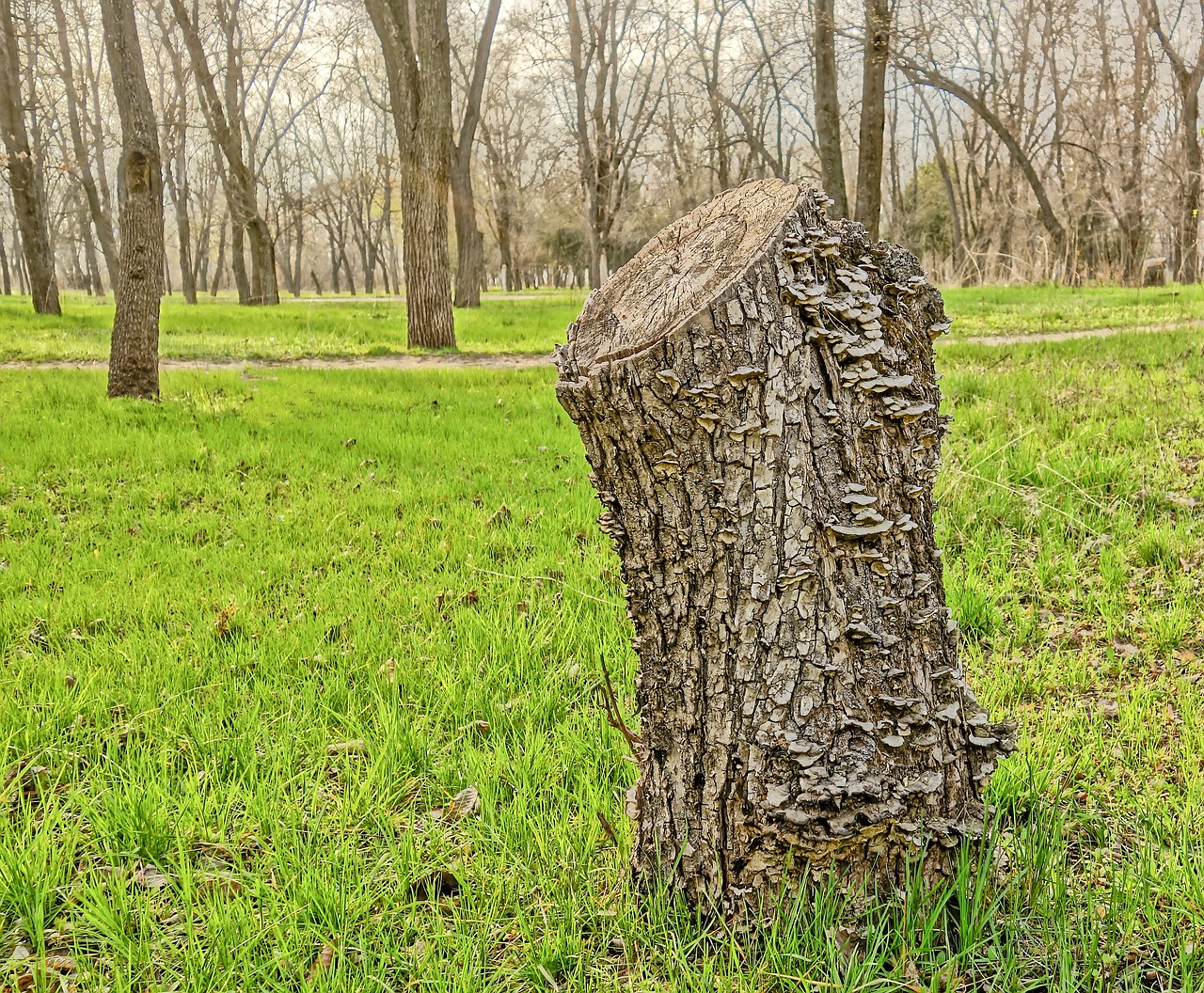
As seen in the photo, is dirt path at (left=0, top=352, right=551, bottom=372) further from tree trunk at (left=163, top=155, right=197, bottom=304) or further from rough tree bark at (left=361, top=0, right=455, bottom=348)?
tree trunk at (left=163, top=155, right=197, bottom=304)

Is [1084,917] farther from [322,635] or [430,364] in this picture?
[430,364]

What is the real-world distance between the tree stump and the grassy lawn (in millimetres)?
8815

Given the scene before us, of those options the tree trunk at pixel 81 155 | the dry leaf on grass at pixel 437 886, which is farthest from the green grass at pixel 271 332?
the dry leaf on grass at pixel 437 886

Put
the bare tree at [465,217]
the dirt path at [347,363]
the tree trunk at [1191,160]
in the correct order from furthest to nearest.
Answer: the bare tree at [465,217] < the tree trunk at [1191,160] < the dirt path at [347,363]

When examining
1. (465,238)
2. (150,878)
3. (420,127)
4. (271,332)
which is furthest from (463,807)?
(465,238)

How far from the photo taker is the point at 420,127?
11211 millimetres

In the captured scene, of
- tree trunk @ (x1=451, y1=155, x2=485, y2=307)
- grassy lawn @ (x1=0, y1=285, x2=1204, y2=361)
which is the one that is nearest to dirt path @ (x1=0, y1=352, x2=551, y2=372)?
grassy lawn @ (x1=0, y1=285, x2=1204, y2=361)

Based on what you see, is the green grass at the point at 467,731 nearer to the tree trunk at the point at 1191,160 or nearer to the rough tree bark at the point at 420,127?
the rough tree bark at the point at 420,127

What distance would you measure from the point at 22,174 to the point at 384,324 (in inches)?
317

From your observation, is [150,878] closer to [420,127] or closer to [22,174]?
[420,127]

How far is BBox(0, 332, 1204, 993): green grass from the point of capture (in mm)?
1723

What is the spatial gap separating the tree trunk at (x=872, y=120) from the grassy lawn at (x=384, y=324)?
7.02 feet

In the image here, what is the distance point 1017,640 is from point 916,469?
6.29 ft

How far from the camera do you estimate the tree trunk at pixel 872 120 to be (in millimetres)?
10945
